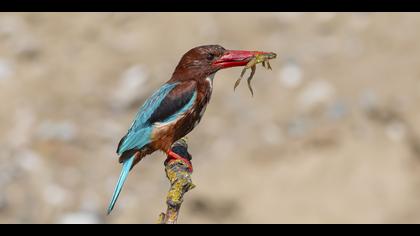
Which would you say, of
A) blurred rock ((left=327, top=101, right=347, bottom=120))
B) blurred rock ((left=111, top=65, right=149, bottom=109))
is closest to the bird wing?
blurred rock ((left=327, top=101, right=347, bottom=120))

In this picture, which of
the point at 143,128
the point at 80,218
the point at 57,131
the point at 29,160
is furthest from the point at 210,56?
the point at 57,131

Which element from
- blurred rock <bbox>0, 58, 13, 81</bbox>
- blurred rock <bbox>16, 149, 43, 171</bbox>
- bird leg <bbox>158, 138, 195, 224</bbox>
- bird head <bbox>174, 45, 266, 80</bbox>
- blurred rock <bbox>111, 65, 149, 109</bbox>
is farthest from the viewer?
blurred rock <bbox>0, 58, 13, 81</bbox>

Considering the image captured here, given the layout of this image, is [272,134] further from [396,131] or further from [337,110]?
[396,131]

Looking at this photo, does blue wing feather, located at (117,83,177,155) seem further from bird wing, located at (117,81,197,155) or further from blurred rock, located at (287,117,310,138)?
blurred rock, located at (287,117,310,138)

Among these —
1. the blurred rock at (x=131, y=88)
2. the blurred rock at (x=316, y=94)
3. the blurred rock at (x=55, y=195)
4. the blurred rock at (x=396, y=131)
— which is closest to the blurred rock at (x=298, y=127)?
the blurred rock at (x=316, y=94)
